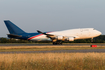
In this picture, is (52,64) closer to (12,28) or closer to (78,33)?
(78,33)

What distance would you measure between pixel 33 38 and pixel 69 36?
10609mm

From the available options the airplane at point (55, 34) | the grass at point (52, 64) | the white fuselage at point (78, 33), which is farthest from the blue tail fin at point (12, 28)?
the grass at point (52, 64)

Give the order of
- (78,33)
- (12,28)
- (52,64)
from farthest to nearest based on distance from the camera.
A: 1. (12,28)
2. (78,33)
3. (52,64)

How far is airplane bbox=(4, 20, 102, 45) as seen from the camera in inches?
2030

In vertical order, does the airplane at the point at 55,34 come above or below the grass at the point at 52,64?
above

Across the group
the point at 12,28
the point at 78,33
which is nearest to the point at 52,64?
the point at 78,33

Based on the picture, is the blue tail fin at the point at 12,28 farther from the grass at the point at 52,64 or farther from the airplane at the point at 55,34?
the grass at the point at 52,64

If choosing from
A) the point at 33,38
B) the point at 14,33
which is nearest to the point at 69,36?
the point at 33,38

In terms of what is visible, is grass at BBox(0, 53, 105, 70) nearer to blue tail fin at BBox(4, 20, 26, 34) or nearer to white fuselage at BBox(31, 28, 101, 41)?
white fuselage at BBox(31, 28, 101, 41)

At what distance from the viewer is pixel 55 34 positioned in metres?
53.9

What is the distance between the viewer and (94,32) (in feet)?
172

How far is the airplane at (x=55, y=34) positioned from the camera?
5156 centimetres

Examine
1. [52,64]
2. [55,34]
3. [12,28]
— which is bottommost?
[52,64]

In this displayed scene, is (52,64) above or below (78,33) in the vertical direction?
below
